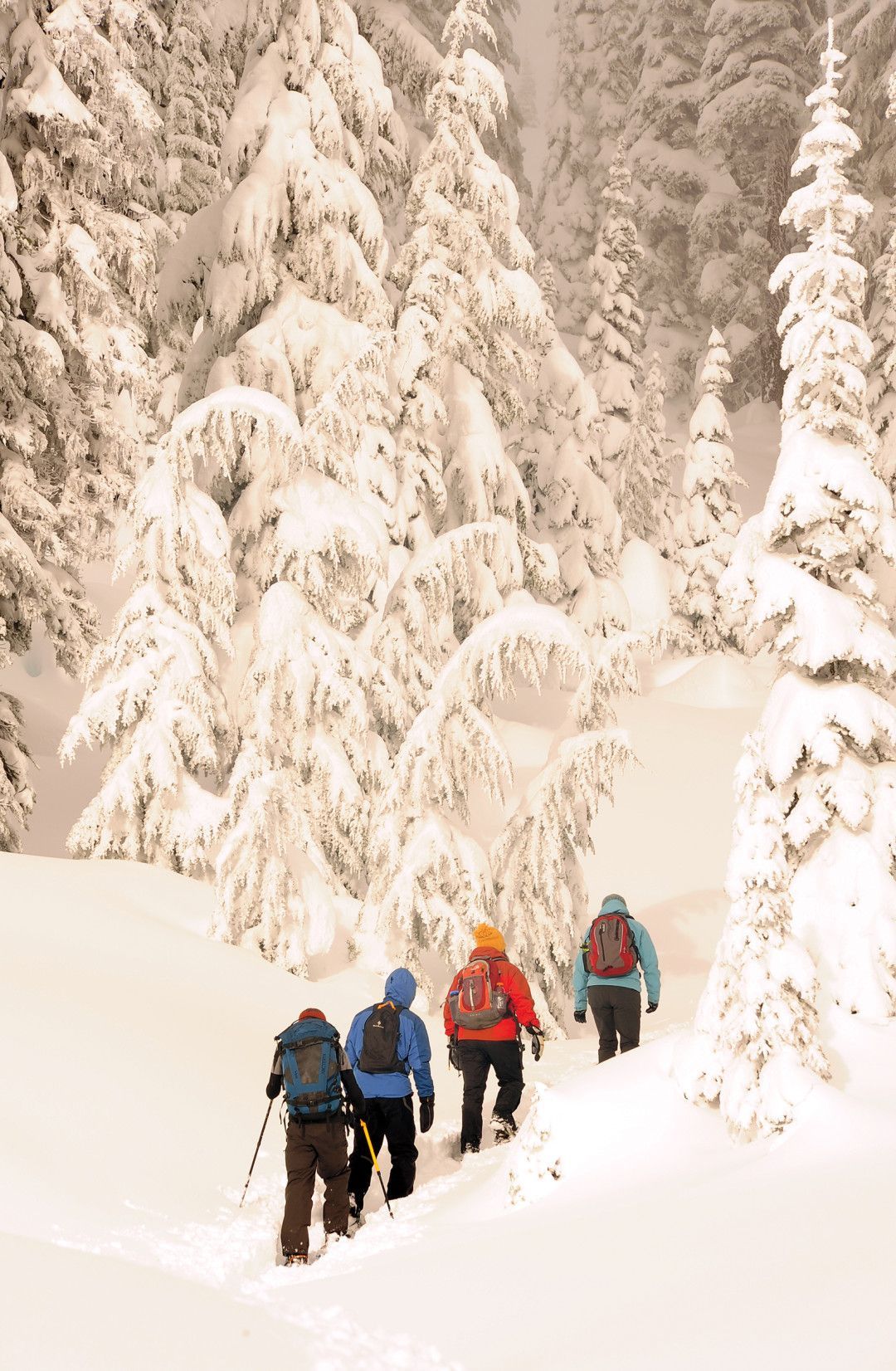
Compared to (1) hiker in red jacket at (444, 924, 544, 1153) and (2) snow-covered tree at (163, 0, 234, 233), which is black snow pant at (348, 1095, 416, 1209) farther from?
(2) snow-covered tree at (163, 0, 234, 233)

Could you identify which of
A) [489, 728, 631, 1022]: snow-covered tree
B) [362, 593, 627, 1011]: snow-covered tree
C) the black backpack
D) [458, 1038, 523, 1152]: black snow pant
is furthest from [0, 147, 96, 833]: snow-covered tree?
the black backpack

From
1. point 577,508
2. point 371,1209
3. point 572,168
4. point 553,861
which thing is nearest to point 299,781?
point 553,861

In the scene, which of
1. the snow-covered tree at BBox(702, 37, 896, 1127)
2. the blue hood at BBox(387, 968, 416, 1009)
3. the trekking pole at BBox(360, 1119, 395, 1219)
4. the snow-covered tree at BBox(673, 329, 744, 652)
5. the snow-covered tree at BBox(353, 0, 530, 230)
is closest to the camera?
the trekking pole at BBox(360, 1119, 395, 1219)

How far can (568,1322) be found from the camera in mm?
4875

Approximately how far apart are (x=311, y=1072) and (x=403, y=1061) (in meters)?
0.95

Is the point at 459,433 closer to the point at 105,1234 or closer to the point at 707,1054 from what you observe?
the point at 707,1054

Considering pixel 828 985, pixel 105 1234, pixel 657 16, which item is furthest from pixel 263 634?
pixel 657 16

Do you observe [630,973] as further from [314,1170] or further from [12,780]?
[12,780]

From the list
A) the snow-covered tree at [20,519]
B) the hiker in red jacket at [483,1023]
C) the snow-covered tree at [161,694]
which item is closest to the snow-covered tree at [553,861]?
the snow-covered tree at [161,694]

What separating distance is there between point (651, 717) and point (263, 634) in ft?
44.6

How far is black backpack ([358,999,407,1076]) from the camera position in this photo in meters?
8.50

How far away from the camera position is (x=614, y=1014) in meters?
10.7

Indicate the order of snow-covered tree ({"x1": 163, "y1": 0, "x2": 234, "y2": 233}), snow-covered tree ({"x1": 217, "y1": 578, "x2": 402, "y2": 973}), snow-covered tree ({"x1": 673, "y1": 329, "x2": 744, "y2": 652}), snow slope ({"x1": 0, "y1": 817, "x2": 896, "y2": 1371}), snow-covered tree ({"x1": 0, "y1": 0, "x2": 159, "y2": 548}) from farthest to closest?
snow-covered tree ({"x1": 673, "y1": 329, "x2": 744, "y2": 652}) → snow-covered tree ({"x1": 163, "y1": 0, "x2": 234, "y2": 233}) → snow-covered tree ({"x1": 0, "y1": 0, "x2": 159, "y2": 548}) → snow-covered tree ({"x1": 217, "y1": 578, "x2": 402, "y2": 973}) → snow slope ({"x1": 0, "y1": 817, "x2": 896, "y2": 1371})

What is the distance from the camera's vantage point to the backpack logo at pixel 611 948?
1043 centimetres
